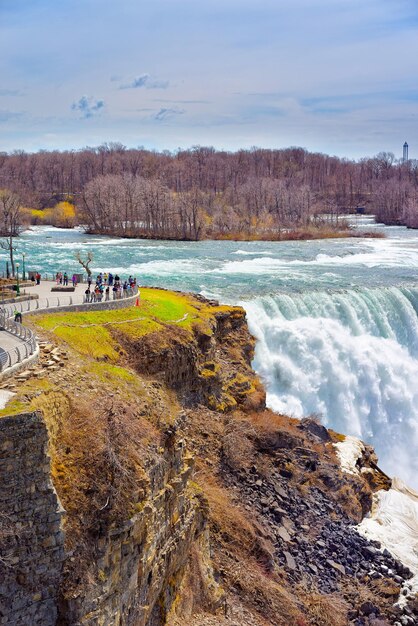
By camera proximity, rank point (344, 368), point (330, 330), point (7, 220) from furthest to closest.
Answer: point (7, 220) → point (330, 330) → point (344, 368)

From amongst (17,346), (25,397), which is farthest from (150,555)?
(17,346)

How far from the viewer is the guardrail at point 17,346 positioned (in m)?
14.8

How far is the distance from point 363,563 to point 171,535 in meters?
6.73

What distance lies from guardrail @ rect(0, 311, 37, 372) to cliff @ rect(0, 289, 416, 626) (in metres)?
0.43

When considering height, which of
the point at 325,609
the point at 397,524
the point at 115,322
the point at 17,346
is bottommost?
the point at 397,524

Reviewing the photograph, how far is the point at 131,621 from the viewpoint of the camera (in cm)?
1294

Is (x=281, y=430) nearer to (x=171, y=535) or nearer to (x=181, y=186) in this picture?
(x=171, y=535)

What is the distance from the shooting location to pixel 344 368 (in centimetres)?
3353

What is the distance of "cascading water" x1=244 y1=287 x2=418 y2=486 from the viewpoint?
31.2 meters

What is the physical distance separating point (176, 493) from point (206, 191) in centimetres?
11011

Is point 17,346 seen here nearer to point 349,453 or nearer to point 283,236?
point 349,453

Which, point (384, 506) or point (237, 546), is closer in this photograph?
point (237, 546)

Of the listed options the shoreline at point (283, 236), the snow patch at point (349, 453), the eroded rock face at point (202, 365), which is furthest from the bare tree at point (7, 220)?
the snow patch at point (349, 453)

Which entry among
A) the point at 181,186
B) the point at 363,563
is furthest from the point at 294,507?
the point at 181,186
